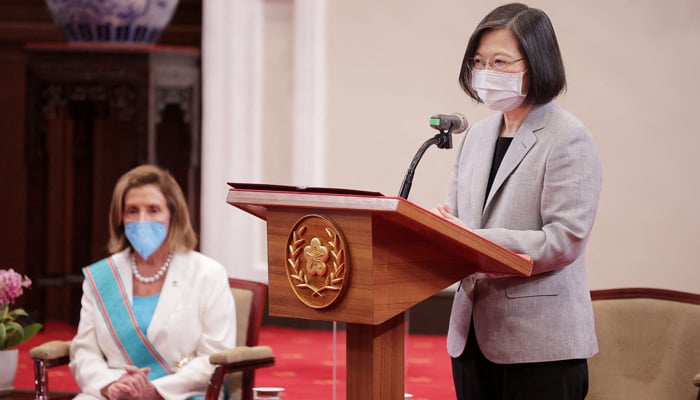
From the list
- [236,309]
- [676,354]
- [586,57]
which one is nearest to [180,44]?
[586,57]

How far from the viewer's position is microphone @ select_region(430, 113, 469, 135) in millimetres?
2748

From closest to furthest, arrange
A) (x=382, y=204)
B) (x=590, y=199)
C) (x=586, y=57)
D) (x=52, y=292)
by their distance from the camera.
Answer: (x=382, y=204) < (x=590, y=199) < (x=586, y=57) < (x=52, y=292)

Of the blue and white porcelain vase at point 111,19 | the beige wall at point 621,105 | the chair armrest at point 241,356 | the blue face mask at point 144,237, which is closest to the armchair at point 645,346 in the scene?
the chair armrest at point 241,356

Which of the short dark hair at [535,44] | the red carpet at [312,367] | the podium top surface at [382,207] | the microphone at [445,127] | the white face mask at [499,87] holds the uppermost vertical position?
the short dark hair at [535,44]

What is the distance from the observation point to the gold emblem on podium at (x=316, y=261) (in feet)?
7.84

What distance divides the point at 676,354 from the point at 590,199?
1.75 m

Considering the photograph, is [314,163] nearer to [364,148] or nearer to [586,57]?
[364,148]

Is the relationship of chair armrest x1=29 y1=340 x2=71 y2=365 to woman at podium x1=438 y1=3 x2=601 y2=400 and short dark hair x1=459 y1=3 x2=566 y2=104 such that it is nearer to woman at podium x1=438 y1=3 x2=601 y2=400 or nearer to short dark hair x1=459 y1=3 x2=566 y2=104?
woman at podium x1=438 y1=3 x2=601 y2=400

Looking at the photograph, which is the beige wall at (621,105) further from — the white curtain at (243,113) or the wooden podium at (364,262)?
the wooden podium at (364,262)

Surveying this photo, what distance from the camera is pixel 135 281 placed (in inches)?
170

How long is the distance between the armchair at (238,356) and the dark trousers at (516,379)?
4.56ft

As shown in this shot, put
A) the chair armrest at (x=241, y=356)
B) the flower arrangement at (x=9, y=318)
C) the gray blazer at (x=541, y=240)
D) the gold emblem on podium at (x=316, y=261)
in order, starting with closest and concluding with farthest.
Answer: the gold emblem on podium at (x=316, y=261), the gray blazer at (x=541, y=240), the chair armrest at (x=241, y=356), the flower arrangement at (x=9, y=318)

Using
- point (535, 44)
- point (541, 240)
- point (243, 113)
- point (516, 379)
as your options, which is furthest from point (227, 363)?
point (243, 113)

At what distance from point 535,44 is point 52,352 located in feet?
7.88
